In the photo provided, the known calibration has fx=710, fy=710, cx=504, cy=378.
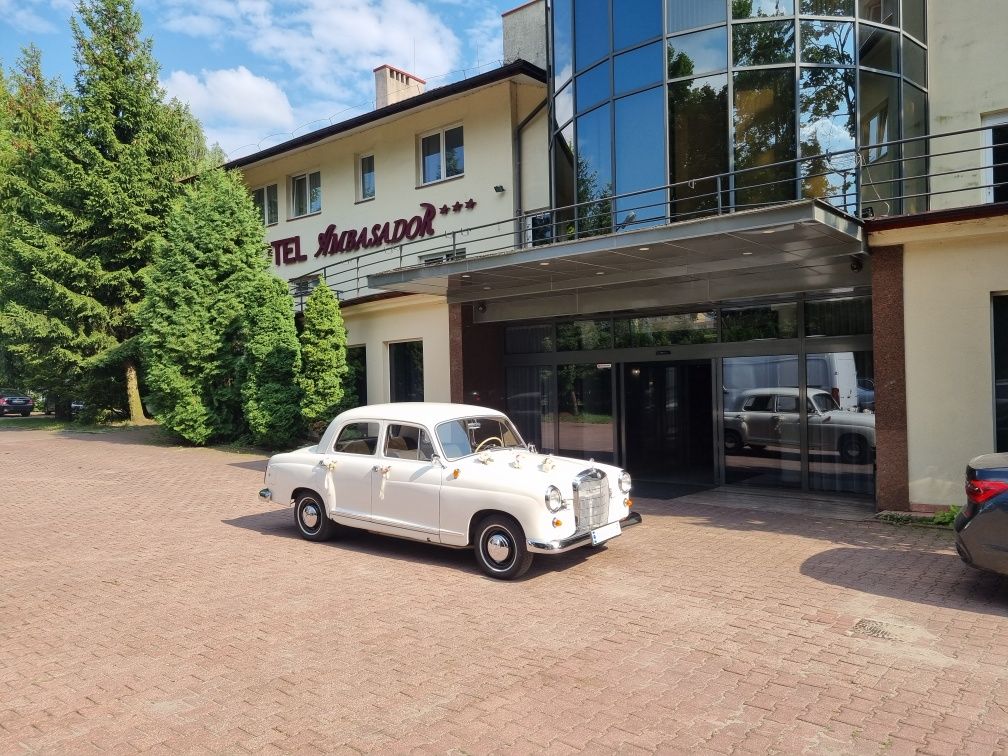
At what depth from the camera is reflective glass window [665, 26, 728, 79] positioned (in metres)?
11.2

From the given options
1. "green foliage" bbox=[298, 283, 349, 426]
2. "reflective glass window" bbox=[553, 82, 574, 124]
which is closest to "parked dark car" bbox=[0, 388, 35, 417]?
"green foliage" bbox=[298, 283, 349, 426]

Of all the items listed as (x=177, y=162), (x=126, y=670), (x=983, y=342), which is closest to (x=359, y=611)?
(x=126, y=670)

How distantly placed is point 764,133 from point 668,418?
228 inches

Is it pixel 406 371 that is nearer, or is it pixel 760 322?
pixel 760 322

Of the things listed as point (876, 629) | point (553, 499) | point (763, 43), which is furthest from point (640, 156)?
point (876, 629)

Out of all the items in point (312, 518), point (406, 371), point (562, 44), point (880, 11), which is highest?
point (562, 44)

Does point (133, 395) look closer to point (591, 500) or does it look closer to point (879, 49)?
point (591, 500)

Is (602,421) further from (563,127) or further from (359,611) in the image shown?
(359,611)

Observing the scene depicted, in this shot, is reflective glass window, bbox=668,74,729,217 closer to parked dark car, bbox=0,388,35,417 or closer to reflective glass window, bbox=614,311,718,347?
reflective glass window, bbox=614,311,718,347

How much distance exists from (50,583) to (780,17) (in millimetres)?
12213

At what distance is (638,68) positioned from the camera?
12.0 m

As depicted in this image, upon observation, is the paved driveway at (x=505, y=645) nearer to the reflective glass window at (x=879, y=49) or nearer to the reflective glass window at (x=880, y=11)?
the reflective glass window at (x=879, y=49)

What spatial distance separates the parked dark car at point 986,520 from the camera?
577 cm

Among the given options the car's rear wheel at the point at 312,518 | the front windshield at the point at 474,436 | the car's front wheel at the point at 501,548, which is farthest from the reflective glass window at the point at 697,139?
the car's rear wheel at the point at 312,518
